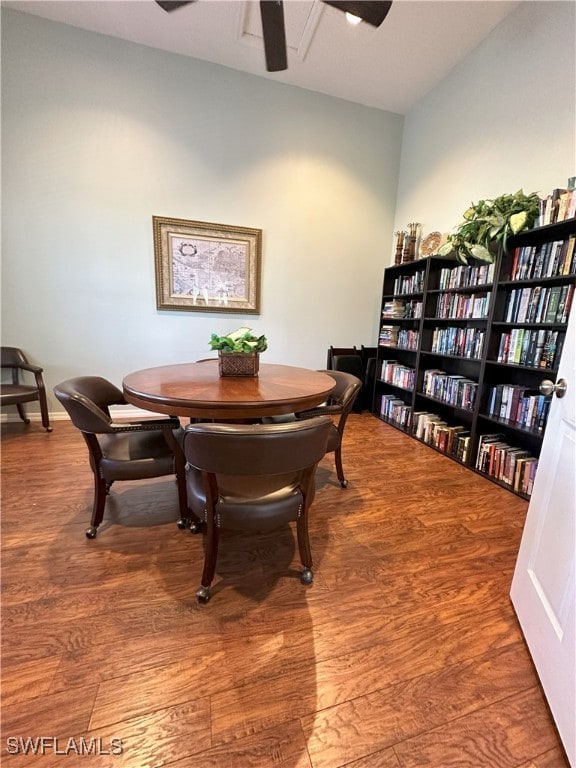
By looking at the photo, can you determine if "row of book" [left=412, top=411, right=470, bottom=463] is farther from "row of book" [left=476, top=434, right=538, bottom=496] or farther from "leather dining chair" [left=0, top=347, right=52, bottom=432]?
"leather dining chair" [left=0, top=347, right=52, bottom=432]

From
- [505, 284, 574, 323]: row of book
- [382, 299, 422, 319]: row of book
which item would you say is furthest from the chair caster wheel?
[382, 299, 422, 319]: row of book

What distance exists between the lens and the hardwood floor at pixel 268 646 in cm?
86

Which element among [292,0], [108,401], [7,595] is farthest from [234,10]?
[7,595]

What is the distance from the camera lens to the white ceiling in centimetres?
250

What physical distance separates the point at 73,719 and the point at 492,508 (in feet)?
7.30

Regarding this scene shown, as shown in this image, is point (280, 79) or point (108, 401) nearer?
point (108, 401)

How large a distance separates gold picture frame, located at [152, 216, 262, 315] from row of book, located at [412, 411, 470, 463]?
2179 millimetres

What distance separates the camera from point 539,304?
83.7 inches

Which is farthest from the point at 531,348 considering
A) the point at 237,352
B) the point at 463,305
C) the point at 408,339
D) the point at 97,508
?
the point at 97,508

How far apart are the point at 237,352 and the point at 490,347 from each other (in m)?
1.94

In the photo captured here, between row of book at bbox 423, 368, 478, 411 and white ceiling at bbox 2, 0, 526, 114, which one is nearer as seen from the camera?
white ceiling at bbox 2, 0, 526, 114

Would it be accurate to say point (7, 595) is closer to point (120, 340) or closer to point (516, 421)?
point (120, 340)

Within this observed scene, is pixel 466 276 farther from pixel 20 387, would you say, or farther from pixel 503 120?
pixel 20 387

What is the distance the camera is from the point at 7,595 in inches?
50.1
